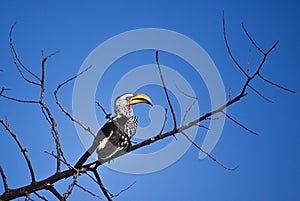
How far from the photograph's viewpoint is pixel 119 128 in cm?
388

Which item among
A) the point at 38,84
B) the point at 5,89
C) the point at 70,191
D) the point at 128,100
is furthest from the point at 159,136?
the point at 128,100

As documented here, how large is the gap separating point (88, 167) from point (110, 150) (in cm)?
95

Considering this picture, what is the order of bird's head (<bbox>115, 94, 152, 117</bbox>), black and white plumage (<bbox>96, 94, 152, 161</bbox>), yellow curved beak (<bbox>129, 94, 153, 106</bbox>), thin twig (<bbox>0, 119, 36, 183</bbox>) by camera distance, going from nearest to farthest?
thin twig (<bbox>0, 119, 36, 183</bbox>) → black and white plumage (<bbox>96, 94, 152, 161</bbox>) → yellow curved beak (<bbox>129, 94, 153, 106</bbox>) → bird's head (<bbox>115, 94, 152, 117</bbox>)

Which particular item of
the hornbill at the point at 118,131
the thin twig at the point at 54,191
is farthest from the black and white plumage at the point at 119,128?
the thin twig at the point at 54,191

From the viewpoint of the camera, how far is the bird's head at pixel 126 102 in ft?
19.0

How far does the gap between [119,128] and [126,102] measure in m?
Result: 2.11

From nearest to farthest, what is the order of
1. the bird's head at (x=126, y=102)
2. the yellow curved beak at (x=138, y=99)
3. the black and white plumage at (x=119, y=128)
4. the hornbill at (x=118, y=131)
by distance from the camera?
the hornbill at (x=118, y=131) → the black and white plumage at (x=119, y=128) → the yellow curved beak at (x=138, y=99) → the bird's head at (x=126, y=102)

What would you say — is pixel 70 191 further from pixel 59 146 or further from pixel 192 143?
pixel 192 143

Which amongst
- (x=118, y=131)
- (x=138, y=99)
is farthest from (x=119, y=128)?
(x=138, y=99)

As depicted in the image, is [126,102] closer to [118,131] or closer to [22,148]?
[118,131]

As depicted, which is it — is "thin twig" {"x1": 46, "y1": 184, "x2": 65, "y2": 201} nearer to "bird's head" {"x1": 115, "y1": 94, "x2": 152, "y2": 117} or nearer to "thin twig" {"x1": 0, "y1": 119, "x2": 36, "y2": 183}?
"thin twig" {"x1": 0, "y1": 119, "x2": 36, "y2": 183}

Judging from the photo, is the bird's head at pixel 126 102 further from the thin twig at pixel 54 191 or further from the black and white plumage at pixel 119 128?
the thin twig at pixel 54 191

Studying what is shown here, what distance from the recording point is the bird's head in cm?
578

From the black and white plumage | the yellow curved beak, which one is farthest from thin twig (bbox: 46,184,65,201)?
the yellow curved beak
